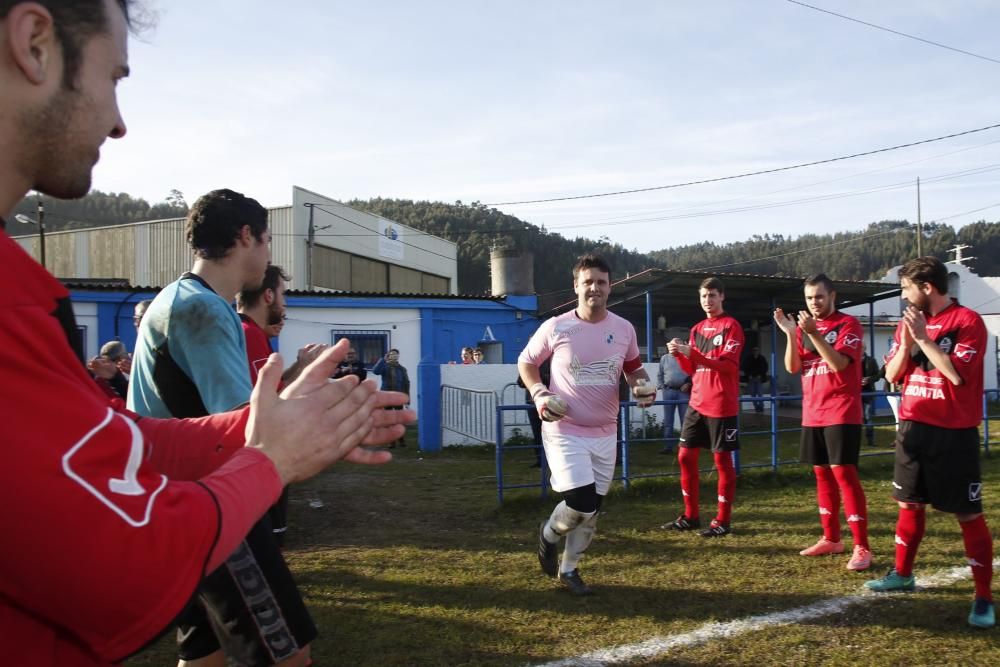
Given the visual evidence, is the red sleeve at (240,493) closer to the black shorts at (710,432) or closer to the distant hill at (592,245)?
the black shorts at (710,432)

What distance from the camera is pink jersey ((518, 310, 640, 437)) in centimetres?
523

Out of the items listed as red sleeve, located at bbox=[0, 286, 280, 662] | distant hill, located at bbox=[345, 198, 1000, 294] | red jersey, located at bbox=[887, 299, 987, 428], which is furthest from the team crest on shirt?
distant hill, located at bbox=[345, 198, 1000, 294]

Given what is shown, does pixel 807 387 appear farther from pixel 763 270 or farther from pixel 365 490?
pixel 763 270

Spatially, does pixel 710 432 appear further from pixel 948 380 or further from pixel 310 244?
pixel 310 244

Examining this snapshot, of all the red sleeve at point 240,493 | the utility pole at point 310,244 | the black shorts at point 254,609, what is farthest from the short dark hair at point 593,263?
the utility pole at point 310,244

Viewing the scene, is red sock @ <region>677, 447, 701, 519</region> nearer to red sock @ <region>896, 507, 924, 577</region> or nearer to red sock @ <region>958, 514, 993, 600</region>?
red sock @ <region>896, 507, 924, 577</region>

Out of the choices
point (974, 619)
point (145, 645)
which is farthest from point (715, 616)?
point (145, 645)

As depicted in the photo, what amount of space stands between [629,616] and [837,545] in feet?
7.72

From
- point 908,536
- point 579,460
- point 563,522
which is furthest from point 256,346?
point 908,536

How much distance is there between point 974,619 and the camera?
13.8ft

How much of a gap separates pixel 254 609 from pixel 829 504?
5005 mm

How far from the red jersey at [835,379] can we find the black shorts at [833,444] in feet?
0.18

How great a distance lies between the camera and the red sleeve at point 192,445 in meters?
1.62

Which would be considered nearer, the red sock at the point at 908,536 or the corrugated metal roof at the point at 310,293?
the red sock at the point at 908,536
